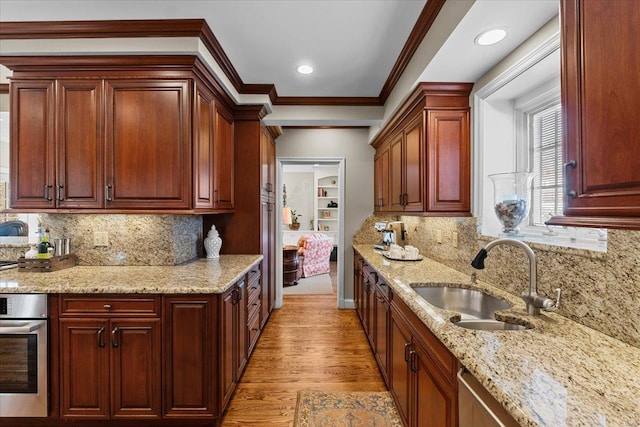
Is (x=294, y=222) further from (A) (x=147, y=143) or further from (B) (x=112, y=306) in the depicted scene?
(B) (x=112, y=306)

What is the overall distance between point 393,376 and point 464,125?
6.21 feet

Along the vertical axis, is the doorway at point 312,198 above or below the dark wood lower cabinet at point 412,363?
above

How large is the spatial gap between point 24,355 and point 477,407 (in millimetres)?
2482

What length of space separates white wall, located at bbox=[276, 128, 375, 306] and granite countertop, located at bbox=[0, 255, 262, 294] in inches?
85.6

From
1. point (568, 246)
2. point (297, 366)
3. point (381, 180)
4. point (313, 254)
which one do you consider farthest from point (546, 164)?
point (313, 254)

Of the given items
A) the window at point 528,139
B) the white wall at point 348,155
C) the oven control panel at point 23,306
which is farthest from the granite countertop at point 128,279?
the white wall at point 348,155

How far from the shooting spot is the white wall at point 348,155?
4.36 meters

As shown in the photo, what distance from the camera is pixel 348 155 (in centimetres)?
437

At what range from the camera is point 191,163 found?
89.2 inches

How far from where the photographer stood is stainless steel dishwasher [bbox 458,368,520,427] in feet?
2.84

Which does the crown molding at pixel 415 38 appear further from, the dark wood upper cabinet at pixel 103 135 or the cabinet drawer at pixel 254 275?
the cabinet drawer at pixel 254 275

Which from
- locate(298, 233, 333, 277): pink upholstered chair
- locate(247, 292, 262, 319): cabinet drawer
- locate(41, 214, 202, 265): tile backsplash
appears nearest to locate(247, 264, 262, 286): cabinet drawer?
locate(247, 292, 262, 319): cabinet drawer

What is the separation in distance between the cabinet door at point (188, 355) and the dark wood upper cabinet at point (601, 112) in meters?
1.88

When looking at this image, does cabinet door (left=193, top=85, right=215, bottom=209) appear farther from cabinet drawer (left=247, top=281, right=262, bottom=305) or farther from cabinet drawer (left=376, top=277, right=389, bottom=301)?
cabinet drawer (left=376, top=277, right=389, bottom=301)
